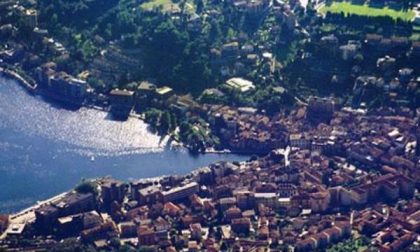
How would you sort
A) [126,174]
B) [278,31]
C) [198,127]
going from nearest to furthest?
[126,174], [198,127], [278,31]

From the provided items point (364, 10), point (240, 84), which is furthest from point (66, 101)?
point (364, 10)

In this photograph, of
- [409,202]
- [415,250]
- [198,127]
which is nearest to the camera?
[415,250]

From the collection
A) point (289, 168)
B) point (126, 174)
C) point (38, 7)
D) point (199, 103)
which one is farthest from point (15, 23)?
point (289, 168)

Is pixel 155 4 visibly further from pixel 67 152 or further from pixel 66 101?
pixel 67 152

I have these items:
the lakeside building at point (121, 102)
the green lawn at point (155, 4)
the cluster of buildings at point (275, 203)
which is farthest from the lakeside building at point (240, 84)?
the green lawn at point (155, 4)

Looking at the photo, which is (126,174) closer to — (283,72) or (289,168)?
(289,168)

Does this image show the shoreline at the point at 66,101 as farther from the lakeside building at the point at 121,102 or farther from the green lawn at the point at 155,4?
the green lawn at the point at 155,4

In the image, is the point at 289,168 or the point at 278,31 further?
the point at 278,31
